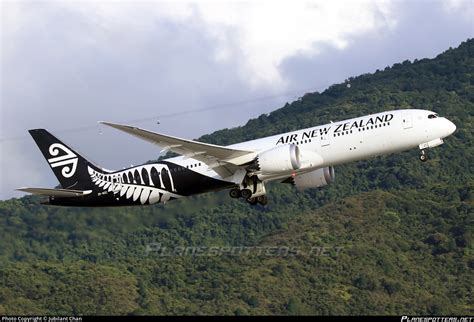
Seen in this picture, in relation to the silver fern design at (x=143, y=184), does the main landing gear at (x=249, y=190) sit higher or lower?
lower

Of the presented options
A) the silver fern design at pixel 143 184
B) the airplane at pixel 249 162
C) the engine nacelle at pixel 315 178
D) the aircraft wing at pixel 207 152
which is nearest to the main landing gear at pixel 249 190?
the airplane at pixel 249 162

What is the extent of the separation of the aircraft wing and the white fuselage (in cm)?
289

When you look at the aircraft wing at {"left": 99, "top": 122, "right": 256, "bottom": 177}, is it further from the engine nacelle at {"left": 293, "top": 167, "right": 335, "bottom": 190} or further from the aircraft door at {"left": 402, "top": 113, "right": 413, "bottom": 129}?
the aircraft door at {"left": 402, "top": 113, "right": 413, "bottom": 129}

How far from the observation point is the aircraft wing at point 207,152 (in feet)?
194

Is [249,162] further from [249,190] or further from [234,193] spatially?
[234,193]

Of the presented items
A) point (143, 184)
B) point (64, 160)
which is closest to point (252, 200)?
point (143, 184)

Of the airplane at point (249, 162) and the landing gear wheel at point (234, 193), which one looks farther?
the landing gear wheel at point (234, 193)

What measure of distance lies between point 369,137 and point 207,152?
963 centimetres

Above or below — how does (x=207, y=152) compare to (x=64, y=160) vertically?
below

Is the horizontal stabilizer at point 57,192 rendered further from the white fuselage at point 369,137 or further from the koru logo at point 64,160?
the white fuselage at point 369,137

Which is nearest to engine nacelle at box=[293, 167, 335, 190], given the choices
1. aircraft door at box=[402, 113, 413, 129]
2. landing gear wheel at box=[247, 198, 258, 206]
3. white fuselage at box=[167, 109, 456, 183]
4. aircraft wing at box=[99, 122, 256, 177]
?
landing gear wheel at box=[247, 198, 258, 206]

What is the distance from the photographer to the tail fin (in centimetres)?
6675

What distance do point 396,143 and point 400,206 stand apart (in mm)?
72265

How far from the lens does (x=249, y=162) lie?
200 feet
